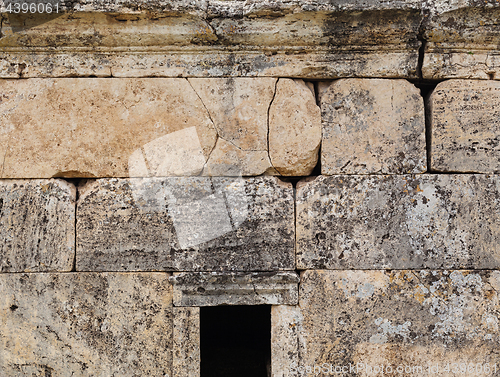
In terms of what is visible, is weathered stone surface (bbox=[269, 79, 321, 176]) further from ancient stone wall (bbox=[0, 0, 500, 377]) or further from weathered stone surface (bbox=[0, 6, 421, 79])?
weathered stone surface (bbox=[0, 6, 421, 79])

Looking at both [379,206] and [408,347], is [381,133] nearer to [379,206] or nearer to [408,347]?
[379,206]

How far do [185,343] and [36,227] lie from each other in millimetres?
1189

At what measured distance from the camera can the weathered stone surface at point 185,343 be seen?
2338 mm

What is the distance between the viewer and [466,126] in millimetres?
2447

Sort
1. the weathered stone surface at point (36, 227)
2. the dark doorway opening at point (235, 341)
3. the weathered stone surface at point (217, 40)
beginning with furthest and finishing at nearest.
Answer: the dark doorway opening at point (235, 341), the weathered stone surface at point (36, 227), the weathered stone surface at point (217, 40)

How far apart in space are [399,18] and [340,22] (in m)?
0.36

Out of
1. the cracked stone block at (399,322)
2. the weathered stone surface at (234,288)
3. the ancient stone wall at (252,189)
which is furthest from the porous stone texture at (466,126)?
the weathered stone surface at (234,288)

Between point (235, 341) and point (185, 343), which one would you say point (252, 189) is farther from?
point (235, 341)

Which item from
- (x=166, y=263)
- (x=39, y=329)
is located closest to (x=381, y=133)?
(x=166, y=263)

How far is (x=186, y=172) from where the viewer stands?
242 cm

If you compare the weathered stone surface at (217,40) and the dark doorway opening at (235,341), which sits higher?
the weathered stone surface at (217,40)

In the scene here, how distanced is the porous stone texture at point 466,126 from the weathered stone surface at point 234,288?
1225 millimetres

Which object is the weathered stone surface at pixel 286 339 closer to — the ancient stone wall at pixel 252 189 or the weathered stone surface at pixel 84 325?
the ancient stone wall at pixel 252 189

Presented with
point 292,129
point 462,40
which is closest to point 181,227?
point 292,129
